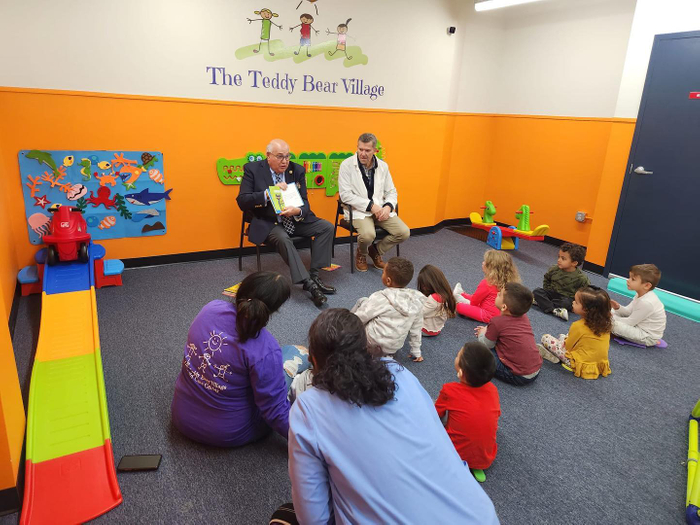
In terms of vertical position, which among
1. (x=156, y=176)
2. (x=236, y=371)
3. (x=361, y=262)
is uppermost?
(x=156, y=176)

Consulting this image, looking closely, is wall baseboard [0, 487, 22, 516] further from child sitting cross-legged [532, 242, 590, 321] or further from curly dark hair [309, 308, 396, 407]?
child sitting cross-legged [532, 242, 590, 321]

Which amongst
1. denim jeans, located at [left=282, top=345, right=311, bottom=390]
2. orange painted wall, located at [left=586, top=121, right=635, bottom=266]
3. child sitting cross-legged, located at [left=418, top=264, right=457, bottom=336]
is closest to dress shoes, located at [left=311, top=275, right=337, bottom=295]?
child sitting cross-legged, located at [left=418, top=264, right=457, bottom=336]

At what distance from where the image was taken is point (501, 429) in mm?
2391

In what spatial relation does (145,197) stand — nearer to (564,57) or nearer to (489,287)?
(489,287)

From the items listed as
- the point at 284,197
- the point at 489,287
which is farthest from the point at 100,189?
the point at 489,287

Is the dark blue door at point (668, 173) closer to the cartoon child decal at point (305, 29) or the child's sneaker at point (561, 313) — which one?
the child's sneaker at point (561, 313)

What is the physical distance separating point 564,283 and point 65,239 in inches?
153

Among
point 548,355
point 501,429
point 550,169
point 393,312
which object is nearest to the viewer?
point 501,429

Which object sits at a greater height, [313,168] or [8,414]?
[313,168]

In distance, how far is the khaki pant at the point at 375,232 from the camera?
442 cm

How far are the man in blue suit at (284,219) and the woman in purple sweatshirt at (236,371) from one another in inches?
71.1

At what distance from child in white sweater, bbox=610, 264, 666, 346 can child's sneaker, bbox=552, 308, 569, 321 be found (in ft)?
1.20

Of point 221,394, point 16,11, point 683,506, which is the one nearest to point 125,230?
point 16,11

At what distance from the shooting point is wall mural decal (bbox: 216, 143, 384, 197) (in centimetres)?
446
